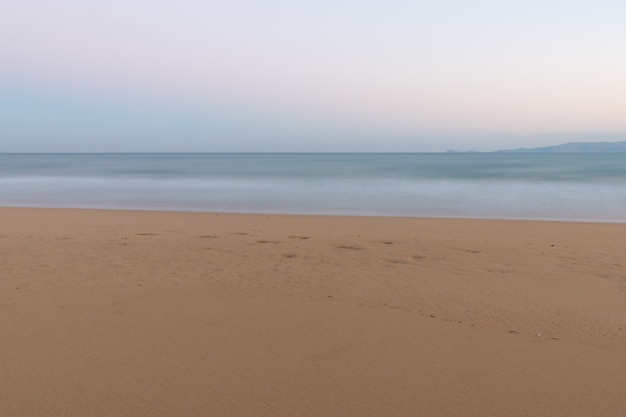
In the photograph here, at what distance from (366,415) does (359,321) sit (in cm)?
161

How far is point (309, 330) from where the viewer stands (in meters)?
4.36

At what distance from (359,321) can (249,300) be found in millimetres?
1251

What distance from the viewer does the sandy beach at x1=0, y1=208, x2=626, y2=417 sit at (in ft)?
10.5

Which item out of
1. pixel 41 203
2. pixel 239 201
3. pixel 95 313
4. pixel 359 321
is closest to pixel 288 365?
pixel 359 321

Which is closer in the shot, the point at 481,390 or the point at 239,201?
the point at 481,390

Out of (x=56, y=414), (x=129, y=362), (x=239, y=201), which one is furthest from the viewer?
(x=239, y=201)

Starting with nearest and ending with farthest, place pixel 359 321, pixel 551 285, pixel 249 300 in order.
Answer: pixel 359 321, pixel 249 300, pixel 551 285

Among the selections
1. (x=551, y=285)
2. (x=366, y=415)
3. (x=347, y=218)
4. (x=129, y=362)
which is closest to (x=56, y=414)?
(x=129, y=362)

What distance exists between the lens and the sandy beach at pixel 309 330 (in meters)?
3.20

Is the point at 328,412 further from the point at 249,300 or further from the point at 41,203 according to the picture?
the point at 41,203

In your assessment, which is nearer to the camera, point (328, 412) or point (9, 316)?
point (328, 412)

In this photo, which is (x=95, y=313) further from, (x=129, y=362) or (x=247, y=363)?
(x=247, y=363)

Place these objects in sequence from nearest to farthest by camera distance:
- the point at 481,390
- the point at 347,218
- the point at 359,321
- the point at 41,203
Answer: the point at 481,390 < the point at 359,321 < the point at 347,218 < the point at 41,203

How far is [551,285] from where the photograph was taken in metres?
5.98
